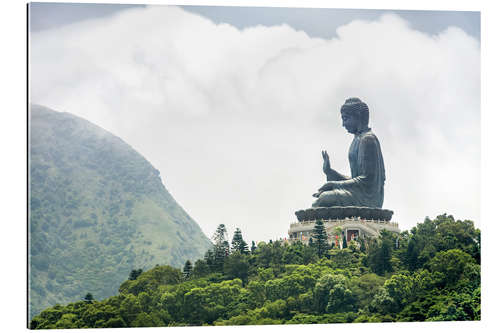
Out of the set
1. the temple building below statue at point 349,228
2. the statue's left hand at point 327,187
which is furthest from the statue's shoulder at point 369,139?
the temple building below statue at point 349,228

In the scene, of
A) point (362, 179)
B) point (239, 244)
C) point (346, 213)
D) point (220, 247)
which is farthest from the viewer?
point (362, 179)

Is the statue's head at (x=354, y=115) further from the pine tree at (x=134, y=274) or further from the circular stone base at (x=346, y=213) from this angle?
the pine tree at (x=134, y=274)

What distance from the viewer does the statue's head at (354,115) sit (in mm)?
29386

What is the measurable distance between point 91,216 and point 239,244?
17097mm

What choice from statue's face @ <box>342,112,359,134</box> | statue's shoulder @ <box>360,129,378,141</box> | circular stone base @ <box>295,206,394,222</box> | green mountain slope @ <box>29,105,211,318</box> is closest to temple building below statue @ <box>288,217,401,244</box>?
circular stone base @ <box>295,206,394,222</box>

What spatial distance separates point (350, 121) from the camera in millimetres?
29562

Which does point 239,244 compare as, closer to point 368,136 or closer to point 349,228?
point 349,228

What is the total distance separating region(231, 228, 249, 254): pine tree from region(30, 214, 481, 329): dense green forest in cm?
96

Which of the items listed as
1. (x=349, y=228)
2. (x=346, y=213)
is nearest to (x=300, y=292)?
(x=349, y=228)

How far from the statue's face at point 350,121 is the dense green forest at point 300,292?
Result: 5945 millimetres

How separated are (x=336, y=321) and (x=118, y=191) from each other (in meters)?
27.3

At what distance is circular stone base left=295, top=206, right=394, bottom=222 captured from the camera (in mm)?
28594

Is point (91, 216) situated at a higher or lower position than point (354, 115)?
lower

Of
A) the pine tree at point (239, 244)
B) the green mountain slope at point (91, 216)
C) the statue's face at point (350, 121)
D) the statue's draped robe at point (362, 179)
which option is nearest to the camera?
the pine tree at point (239, 244)
